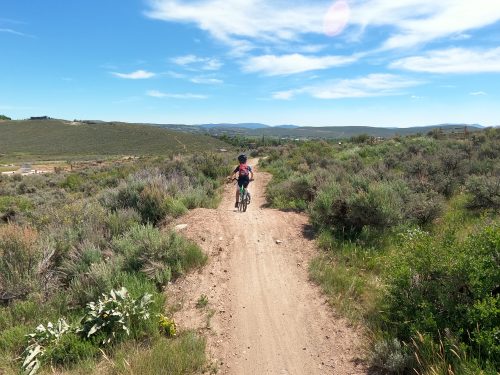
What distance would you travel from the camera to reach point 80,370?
3.80 m

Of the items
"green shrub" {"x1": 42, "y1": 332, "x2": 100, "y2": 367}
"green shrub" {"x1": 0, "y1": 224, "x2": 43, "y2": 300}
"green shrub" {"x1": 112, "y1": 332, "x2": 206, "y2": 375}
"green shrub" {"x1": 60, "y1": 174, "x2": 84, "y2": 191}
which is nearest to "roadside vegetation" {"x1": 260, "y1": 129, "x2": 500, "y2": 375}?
"green shrub" {"x1": 112, "y1": 332, "x2": 206, "y2": 375}

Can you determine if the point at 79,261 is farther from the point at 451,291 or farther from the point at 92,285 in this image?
the point at 451,291

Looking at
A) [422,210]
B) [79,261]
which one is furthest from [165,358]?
[422,210]

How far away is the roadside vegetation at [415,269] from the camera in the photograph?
10.9 feet

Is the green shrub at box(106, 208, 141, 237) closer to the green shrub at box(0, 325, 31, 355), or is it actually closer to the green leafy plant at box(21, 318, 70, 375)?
the green shrub at box(0, 325, 31, 355)

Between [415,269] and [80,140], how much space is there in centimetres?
11273

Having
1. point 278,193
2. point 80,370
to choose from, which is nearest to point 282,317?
point 80,370

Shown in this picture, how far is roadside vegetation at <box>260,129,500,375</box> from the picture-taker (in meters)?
3.31

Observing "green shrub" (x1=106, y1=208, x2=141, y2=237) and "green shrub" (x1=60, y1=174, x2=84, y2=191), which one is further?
"green shrub" (x1=60, y1=174, x2=84, y2=191)

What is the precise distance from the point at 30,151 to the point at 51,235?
10570 centimetres

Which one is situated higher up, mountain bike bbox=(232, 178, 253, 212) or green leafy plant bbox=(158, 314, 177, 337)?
mountain bike bbox=(232, 178, 253, 212)

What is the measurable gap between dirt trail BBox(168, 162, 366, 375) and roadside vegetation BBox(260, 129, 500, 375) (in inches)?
14.0

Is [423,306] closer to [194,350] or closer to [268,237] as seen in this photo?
[194,350]

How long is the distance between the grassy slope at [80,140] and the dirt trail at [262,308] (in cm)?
7509
